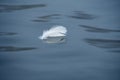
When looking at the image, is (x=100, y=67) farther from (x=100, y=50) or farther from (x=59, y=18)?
(x=59, y=18)

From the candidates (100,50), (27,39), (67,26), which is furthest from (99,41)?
(27,39)

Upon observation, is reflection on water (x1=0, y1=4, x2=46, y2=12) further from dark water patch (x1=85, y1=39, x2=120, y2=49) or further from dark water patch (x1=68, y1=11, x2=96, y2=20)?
dark water patch (x1=85, y1=39, x2=120, y2=49)

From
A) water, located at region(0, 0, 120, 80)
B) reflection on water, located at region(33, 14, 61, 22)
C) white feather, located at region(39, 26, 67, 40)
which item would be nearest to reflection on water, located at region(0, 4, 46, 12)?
water, located at region(0, 0, 120, 80)

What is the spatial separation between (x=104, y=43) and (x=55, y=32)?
0.42 m

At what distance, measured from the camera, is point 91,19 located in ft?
12.3

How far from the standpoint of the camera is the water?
9.34 feet

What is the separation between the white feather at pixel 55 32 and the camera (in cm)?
326

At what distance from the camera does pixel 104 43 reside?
3.25 meters

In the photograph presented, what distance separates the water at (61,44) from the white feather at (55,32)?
59 millimetres

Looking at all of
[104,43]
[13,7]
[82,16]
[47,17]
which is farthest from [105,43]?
[13,7]

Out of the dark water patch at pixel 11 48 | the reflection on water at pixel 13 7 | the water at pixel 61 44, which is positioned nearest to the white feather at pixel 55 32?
the water at pixel 61 44

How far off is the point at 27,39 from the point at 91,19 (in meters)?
0.77

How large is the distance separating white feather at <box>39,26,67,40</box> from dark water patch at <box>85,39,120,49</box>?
0.22 metres

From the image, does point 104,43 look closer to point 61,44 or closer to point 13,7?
point 61,44
